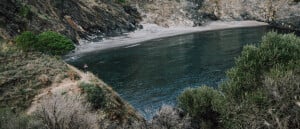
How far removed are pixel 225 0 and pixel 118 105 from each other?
154 metres

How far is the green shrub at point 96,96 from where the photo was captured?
151 feet

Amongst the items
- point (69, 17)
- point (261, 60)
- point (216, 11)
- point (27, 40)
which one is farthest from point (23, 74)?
point (216, 11)

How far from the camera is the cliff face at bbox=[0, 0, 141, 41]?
113625 millimetres

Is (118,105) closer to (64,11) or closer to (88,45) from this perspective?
(88,45)

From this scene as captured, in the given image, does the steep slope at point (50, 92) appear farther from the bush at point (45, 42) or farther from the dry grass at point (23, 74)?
the bush at point (45, 42)

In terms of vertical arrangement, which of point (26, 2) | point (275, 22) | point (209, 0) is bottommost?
point (275, 22)

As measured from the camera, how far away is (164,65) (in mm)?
105375

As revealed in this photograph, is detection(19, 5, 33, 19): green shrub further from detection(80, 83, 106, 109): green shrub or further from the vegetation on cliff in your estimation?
the vegetation on cliff

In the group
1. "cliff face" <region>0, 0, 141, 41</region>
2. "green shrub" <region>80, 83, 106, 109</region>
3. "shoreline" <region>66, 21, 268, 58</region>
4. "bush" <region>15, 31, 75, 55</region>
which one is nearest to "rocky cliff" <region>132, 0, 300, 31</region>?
"shoreline" <region>66, 21, 268, 58</region>

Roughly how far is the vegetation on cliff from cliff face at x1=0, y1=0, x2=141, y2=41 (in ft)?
219

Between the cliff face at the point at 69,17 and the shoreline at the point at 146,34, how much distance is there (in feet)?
18.3

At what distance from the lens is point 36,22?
124m

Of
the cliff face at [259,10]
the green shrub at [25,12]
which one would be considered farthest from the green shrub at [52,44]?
the cliff face at [259,10]

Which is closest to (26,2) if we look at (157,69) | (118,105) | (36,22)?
(36,22)
